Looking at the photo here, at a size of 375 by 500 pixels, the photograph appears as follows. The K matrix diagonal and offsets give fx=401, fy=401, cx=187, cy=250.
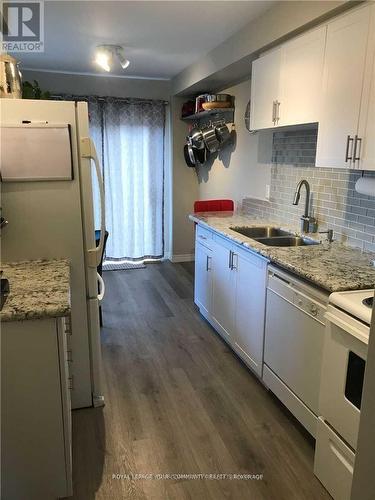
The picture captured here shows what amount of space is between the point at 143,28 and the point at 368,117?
6.69 ft

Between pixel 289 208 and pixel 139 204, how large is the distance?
2.62m

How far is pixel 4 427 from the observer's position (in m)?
1.61

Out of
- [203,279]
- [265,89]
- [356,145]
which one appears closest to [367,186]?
[356,145]

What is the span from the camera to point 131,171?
534 centimetres

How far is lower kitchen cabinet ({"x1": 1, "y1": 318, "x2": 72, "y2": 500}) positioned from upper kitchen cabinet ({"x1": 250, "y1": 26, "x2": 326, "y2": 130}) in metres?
1.92

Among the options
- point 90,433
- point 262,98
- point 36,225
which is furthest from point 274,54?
point 90,433

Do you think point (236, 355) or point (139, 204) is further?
point (139, 204)

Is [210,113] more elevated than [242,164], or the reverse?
[210,113]

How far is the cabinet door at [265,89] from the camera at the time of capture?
9.07 feet

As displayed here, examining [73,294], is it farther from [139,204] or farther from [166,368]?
[139,204]

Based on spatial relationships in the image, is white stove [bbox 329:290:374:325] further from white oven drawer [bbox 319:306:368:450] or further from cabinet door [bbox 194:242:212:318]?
cabinet door [bbox 194:242:212:318]

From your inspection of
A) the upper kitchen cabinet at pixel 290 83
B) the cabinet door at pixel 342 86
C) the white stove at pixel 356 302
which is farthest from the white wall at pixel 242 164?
the white stove at pixel 356 302

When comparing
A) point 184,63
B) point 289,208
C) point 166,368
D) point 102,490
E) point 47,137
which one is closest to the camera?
point 102,490

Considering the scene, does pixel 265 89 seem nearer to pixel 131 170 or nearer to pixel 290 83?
pixel 290 83
